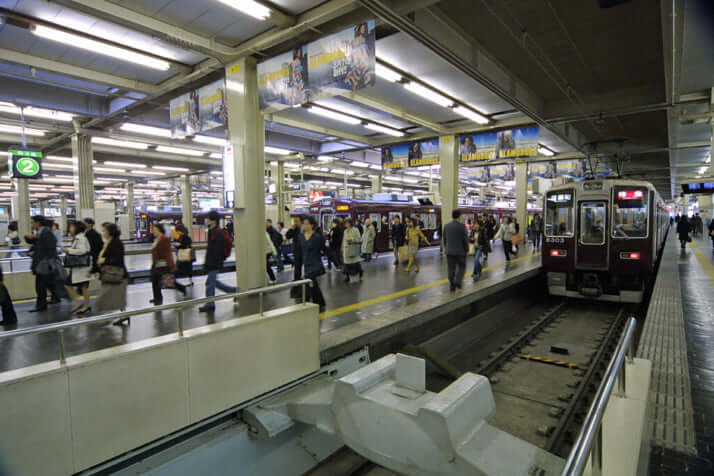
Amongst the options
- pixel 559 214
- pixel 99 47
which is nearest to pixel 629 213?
pixel 559 214

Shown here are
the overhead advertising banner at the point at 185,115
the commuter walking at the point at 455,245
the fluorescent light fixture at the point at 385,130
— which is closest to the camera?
the commuter walking at the point at 455,245

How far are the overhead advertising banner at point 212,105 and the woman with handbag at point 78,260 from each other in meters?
3.58

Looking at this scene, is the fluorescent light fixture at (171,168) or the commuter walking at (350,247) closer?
the commuter walking at (350,247)

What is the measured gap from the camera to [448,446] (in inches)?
96.4

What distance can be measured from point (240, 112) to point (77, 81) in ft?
18.2

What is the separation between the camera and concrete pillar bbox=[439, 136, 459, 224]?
48.5 ft

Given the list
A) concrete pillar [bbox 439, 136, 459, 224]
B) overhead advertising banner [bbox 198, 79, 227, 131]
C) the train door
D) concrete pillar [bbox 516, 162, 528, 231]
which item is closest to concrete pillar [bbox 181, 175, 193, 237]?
concrete pillar [bbox 439, 136, 459, 224]

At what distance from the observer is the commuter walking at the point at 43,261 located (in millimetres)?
6719

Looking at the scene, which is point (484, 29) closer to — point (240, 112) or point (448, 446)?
point (240, 112)

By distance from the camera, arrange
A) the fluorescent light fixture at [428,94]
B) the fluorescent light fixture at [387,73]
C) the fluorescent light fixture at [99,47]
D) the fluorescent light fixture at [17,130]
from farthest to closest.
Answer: the fluorescent light fixture at [17,130] < the fluorescent light fixture at [428,94] < the fluorescent light fixture at [387,73] < the fluorescent light fixture at [99,47]

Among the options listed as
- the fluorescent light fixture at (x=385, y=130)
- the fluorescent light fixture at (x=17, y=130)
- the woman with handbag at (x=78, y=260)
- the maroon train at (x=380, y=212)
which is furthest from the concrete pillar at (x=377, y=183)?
the woman with handbag at (x=78, y=260)

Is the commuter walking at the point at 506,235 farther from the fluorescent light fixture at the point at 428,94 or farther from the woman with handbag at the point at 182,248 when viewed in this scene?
the woman with handbag at the point at 182,248

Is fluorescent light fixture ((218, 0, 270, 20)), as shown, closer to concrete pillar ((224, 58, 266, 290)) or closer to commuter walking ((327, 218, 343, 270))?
concrete pillar ((224, 58, 266, 290))

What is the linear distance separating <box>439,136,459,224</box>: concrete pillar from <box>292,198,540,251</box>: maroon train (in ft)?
6.47
